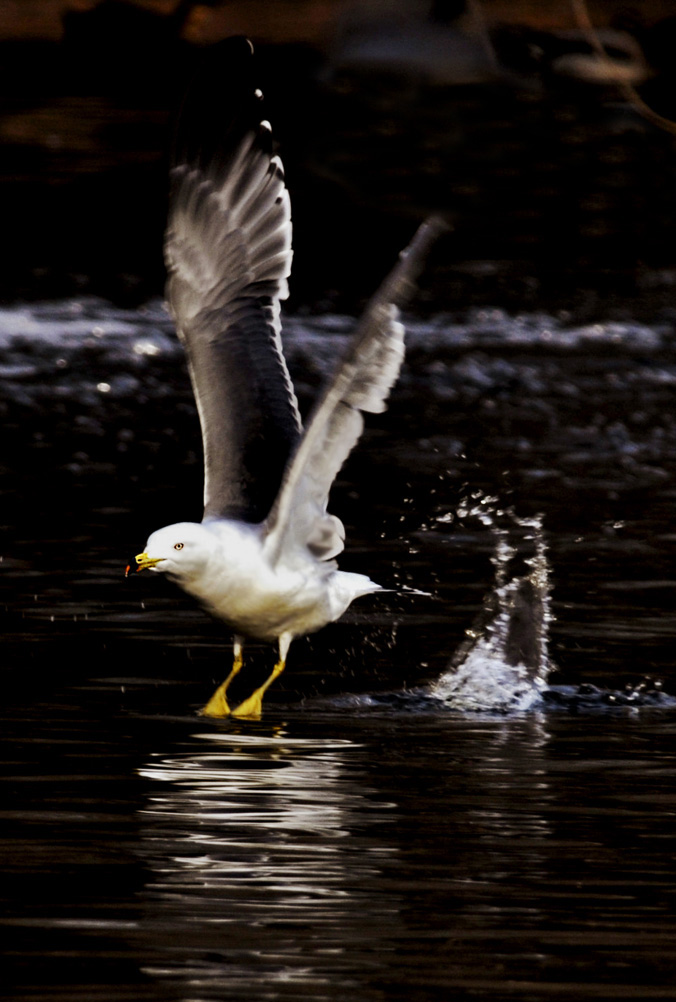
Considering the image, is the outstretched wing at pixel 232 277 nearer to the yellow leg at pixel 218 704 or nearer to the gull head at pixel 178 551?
the gull head at pixel 178 551

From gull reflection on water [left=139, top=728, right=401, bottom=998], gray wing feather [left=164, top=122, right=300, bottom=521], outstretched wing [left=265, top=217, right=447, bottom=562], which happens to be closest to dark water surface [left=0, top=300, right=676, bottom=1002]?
gull reflection on water [left=139, top=728, right=401, bottom=998]

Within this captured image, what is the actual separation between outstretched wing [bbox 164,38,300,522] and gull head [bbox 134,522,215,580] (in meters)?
0.47

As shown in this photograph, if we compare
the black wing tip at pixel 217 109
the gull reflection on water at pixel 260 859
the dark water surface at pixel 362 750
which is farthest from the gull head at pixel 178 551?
the black wing tip at pixel 217 109

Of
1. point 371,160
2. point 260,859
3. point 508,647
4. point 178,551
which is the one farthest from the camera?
point 371,160

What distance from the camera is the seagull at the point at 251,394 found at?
769cm

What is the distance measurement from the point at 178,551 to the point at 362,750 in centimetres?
96

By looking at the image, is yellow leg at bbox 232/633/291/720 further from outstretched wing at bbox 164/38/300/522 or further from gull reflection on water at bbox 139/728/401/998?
outstretched wing at bbox 164/38/300/522

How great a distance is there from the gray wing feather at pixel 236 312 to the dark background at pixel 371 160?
16.7ft

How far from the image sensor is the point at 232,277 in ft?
29.1

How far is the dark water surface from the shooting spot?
16.6 ft

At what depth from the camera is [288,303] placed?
21.0 m

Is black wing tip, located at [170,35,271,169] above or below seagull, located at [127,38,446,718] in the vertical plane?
above

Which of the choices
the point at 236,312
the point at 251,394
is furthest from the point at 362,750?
the point at 236,312

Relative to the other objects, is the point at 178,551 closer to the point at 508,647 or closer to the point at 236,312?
the point at 236,312
